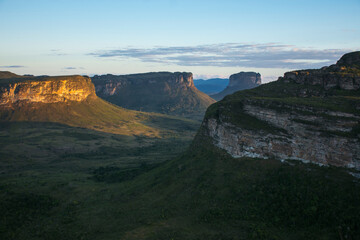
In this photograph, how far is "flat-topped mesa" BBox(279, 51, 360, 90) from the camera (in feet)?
229

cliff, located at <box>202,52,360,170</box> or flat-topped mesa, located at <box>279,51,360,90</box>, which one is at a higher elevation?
flat-topped mesa, located at <box>279,51,360,90</box>

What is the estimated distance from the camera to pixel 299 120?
192 ft

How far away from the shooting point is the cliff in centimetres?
5331

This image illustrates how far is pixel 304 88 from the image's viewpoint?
7606cm

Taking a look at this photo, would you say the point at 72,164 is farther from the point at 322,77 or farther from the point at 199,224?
the point at 322,77

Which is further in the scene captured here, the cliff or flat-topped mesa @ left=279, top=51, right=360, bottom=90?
flat-topped mesa @ left=279, top=51, right=360, bottom=90

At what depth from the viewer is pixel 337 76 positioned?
71375 millimetres

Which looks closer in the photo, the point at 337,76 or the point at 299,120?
the point at 299,120

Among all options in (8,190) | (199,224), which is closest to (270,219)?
(199,224)

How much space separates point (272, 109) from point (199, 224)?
92.9ft

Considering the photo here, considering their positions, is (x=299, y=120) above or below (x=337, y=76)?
below

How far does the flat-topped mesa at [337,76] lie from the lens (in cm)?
6975

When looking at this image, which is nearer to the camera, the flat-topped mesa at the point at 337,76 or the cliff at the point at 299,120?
the cliff at the point at 299,120

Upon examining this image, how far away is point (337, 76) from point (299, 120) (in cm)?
2200
